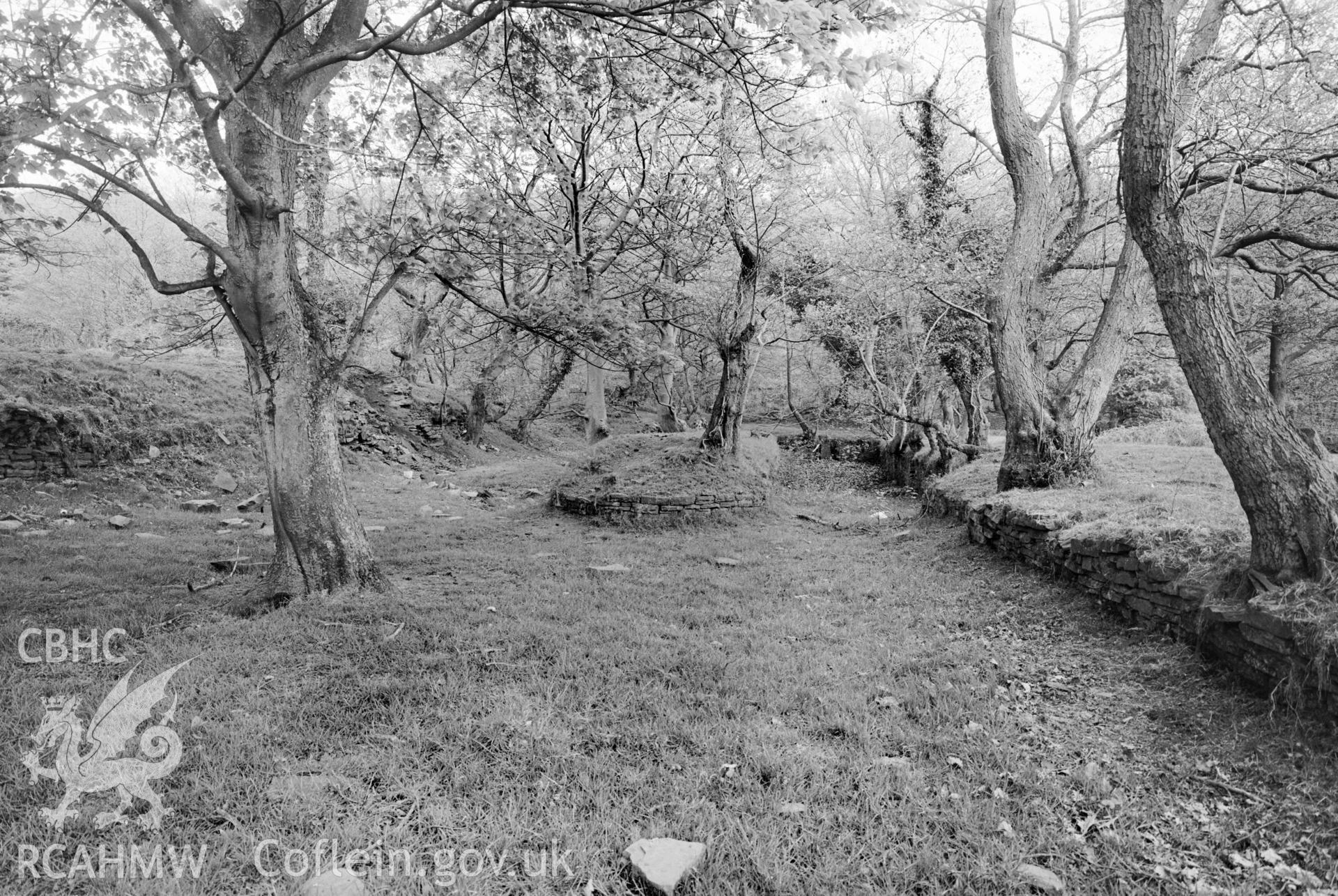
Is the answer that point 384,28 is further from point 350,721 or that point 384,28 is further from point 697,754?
point 697,754

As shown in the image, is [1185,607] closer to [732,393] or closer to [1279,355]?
[732,393]

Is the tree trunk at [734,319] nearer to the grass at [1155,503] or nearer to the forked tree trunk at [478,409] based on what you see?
the grass at [1155,503]

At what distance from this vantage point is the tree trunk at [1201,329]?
11.7 feet

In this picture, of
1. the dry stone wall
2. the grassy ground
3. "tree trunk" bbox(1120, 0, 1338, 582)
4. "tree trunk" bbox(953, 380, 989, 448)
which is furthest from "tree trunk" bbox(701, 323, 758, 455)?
"tree trunk" bbox(1120, 0, 1338, 582)

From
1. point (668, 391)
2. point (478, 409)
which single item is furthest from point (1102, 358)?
point (478, 409)

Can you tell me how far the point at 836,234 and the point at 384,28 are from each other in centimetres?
968

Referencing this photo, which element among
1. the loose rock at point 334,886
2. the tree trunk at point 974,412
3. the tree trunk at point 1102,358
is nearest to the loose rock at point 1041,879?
the loose rock at point 334,886

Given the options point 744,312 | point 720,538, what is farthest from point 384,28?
point 720,538

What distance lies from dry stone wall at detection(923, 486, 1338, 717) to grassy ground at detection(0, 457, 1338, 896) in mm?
183

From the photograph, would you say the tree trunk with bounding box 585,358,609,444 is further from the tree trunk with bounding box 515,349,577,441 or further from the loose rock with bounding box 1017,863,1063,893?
the loose rock with bounding box 1017,863,1063,893

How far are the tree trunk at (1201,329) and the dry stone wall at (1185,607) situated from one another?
39cm

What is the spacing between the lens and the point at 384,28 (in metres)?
7.65

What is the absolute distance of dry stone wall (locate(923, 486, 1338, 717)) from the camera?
3.07 meters

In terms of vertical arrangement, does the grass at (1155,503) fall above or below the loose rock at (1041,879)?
above
